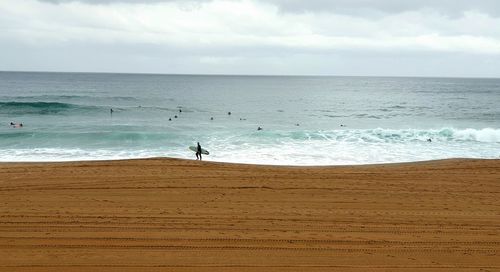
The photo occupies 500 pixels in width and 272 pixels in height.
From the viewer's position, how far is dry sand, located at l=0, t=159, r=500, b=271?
925 centimetres

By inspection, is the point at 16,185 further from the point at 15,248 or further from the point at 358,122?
the point at 358,122

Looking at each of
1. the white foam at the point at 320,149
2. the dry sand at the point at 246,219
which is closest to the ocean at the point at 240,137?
the white foam at the point at 320,149

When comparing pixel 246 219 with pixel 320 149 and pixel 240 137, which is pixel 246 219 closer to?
pixel 320 149

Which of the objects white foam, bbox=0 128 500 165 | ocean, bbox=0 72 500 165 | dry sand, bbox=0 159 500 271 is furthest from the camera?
ocean, bbox=0 72 500 165

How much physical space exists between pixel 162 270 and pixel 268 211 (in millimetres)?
4426

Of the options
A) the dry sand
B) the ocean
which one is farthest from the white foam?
the dry sand

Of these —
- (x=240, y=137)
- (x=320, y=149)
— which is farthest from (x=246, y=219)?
(x=240, y=137)

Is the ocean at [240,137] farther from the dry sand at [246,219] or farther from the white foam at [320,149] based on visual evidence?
the dry sand at [246,219]

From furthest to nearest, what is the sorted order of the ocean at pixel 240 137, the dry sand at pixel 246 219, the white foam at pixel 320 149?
the ocean at pixel 240 137
the white foam at pixel 320 149
the dry sand at pixel 246 219

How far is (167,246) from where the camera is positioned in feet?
32.2

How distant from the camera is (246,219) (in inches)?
464

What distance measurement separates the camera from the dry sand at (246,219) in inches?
364

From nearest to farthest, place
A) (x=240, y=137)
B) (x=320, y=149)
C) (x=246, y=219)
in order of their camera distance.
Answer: (x=246, y=219) → (x=320, y=149) → (x=240, y=137)

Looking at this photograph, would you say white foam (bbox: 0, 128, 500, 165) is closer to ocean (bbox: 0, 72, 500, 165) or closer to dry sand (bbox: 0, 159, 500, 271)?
ocean (bbox: 0, 72, 500, 165)
